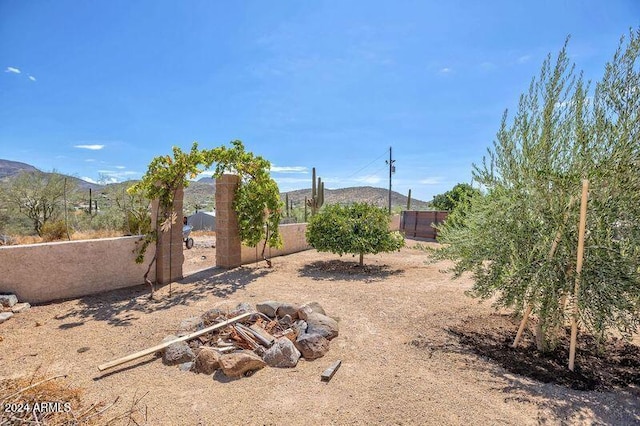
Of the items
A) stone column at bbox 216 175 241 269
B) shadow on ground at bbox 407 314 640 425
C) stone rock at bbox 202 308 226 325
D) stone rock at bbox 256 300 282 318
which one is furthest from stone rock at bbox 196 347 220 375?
stone column at bbox 216 175 241 269

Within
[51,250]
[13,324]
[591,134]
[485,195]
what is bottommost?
[13,324]

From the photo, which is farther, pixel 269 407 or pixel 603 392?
pixel 603 392

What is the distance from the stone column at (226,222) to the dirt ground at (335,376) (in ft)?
8.04

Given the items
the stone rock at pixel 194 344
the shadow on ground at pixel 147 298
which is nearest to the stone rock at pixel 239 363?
the stone rock at pixel 194 344

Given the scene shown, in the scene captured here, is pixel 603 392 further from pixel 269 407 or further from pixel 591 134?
pixel 269 407

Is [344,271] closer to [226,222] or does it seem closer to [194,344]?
[226,222]

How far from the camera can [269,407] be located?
2867 mm

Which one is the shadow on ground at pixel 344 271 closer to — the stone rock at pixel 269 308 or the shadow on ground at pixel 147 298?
the shadow on ground at pixel 147 298

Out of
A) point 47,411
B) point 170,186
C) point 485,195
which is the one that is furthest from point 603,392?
point 170,186

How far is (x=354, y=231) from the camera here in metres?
9.09

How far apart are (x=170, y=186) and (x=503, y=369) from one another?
6.45 meters

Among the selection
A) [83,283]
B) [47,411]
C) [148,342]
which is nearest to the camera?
[47,411]

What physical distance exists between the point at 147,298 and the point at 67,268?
4.79 ft

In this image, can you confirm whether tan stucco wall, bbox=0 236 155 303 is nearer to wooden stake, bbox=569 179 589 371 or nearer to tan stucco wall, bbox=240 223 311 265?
tan stucco wall, bbox=240 223 311 265
